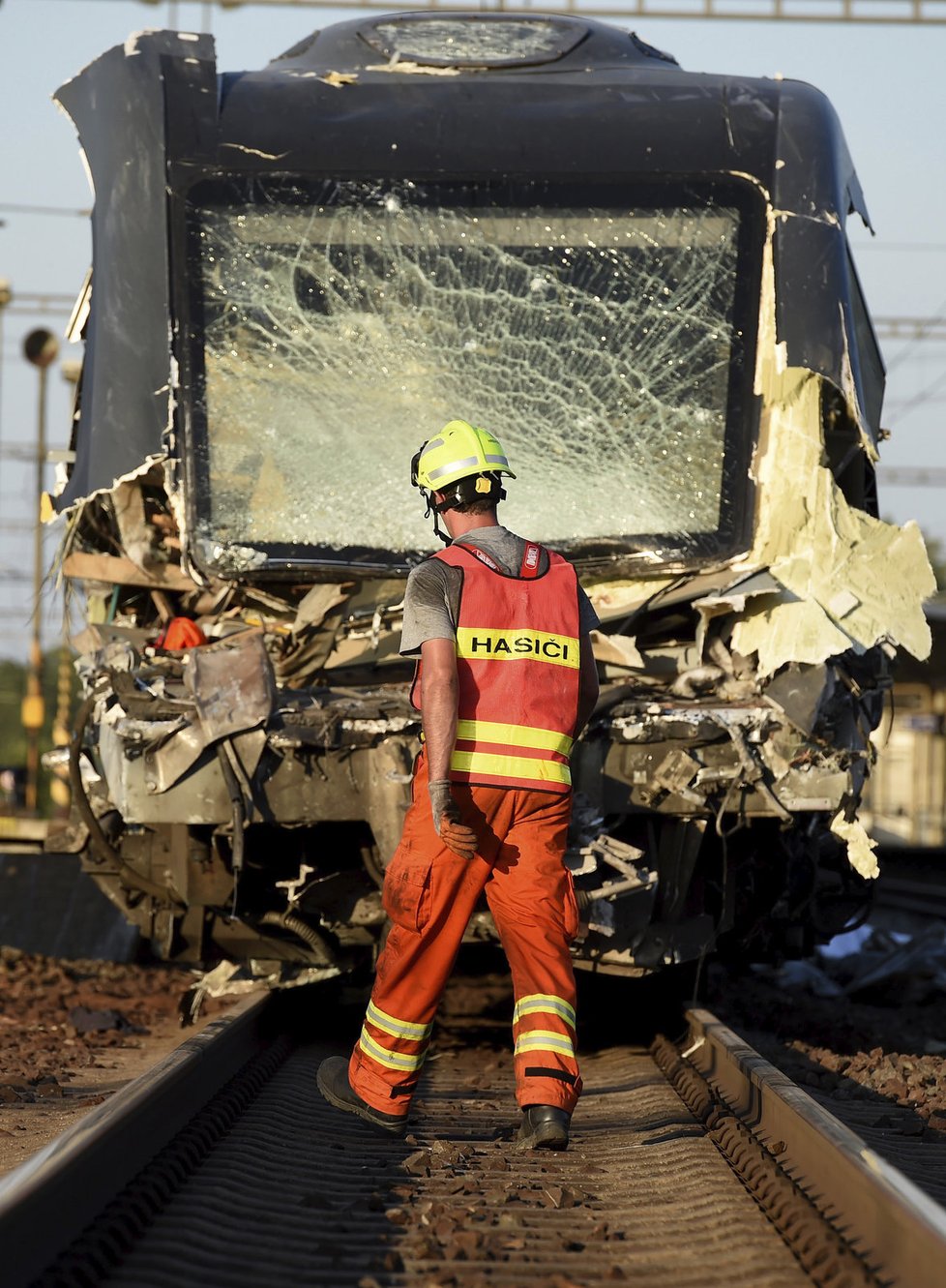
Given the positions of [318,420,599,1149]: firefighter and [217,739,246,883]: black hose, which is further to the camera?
[217,739,246,883]: black hose

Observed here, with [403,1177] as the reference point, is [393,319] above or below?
above

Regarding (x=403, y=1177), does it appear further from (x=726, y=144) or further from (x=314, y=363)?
(x=726, y=144)

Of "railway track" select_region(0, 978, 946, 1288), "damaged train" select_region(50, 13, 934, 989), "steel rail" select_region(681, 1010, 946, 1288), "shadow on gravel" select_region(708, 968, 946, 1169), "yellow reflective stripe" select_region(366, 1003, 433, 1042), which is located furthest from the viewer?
"damaged train" select_region(50, 13, 934, 989)

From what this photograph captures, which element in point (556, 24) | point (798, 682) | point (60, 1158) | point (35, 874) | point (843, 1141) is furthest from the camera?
point (35, 874)

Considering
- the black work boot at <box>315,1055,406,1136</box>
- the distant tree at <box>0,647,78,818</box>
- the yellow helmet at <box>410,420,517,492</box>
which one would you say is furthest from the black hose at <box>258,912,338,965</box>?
the distant tree at <box>0,647,78,818</box>

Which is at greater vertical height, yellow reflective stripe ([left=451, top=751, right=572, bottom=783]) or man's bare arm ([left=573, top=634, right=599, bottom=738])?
man's bare arm ([left=573, top=634, right=599, bottom=738])

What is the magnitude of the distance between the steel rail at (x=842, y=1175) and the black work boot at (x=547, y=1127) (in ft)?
1.70

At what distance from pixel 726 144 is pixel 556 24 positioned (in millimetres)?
1159

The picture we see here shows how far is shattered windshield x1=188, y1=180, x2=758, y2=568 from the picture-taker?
6.47 meters

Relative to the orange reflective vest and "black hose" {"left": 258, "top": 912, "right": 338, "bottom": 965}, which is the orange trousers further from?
"black hose" {"left": 258, "top": 912, "right": 338, "bottom": 965}

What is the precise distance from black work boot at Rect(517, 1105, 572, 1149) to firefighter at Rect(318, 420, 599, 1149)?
21 mm

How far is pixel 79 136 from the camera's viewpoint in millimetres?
6719

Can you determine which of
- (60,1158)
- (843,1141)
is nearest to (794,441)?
(843,1141)

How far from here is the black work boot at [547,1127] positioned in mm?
4340
